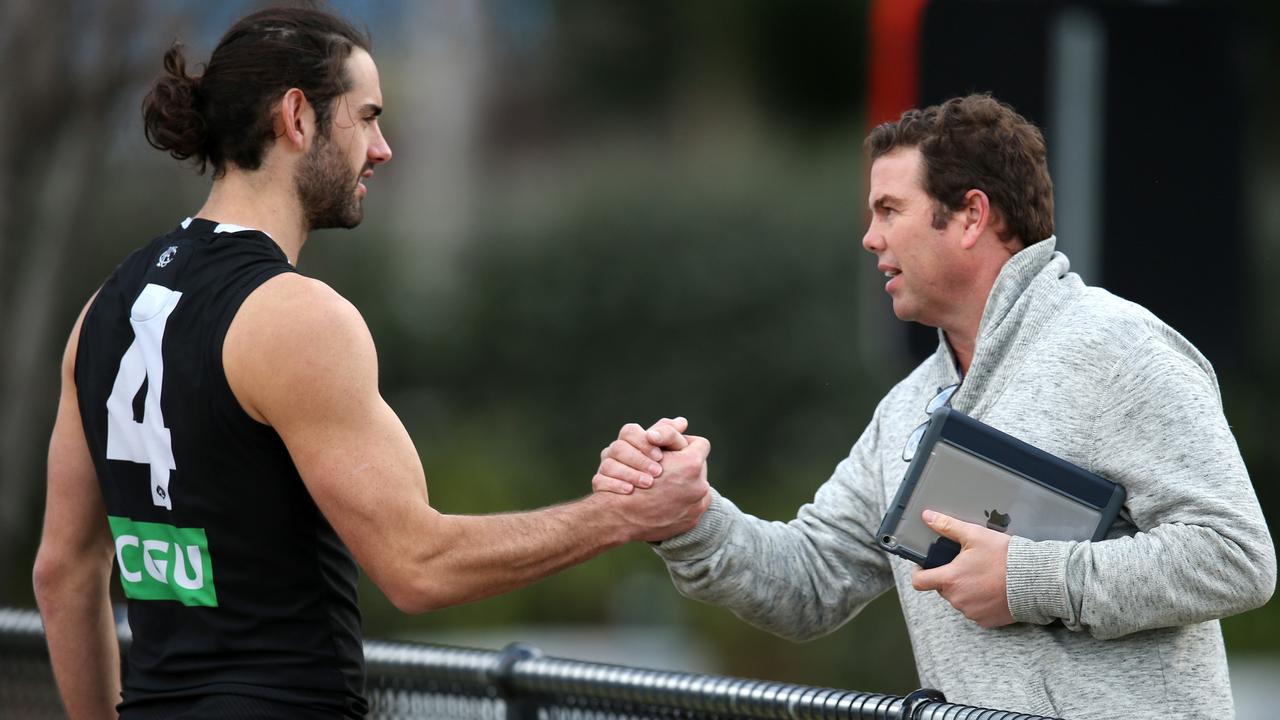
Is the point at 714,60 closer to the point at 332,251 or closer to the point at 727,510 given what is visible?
the point at 332,251

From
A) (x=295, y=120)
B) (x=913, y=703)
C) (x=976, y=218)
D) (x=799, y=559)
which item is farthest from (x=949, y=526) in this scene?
(x=295, y=120)

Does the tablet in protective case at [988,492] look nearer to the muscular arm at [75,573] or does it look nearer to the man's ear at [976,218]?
the man's ear at [976,218]

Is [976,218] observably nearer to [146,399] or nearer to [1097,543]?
[1097,543]

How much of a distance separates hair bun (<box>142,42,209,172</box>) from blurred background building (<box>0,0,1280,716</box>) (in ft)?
6.47

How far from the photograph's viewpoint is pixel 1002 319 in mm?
3412

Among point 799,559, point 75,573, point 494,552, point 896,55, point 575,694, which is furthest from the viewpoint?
point 896,55

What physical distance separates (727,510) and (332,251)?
10.9 metres

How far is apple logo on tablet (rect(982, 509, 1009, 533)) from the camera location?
320 cm

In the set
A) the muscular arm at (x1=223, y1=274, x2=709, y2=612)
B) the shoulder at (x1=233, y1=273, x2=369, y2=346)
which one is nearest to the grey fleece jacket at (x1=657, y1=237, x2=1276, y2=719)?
Result: the muscular arm at (x1=223, y1=274, x2=709, y2=612)

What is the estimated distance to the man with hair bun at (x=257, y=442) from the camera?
9.83ft

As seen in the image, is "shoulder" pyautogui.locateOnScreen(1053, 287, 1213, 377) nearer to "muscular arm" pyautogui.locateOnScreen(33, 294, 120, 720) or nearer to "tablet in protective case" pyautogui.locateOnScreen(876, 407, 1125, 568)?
"tablet in protective case" pyautogui.locateOnScreen(876, 407, 1125, 568)

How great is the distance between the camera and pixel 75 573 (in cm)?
346

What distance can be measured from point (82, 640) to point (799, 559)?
154 cm

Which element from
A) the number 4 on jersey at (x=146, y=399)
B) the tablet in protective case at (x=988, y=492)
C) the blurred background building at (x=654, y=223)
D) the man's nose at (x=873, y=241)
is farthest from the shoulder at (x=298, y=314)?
the blurred background building at (x=654, y=223)
